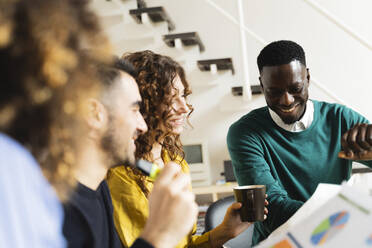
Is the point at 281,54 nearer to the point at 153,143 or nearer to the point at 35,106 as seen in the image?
the point at 153,143

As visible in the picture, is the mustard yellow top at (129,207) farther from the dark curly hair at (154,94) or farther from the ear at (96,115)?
the ear at (96,115)

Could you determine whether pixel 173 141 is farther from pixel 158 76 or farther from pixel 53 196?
pixel 53 196

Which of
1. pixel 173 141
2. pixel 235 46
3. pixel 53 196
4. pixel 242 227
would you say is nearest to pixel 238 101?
pixel 235 46

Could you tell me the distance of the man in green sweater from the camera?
136 centimetres

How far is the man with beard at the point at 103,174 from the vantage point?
0.64 meters

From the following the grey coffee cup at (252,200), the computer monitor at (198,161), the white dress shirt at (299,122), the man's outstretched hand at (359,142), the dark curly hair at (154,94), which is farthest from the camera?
the computer monitor at (198,161)

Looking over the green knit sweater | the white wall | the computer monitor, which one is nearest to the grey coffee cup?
→ the green knit sweater

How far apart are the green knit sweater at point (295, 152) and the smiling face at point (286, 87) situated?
0.11m

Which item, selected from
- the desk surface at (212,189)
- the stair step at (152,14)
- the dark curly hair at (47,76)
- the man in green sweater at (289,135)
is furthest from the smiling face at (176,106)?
the stair step at (152,14)

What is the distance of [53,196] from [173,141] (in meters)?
1.05

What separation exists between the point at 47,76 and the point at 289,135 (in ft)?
3.86

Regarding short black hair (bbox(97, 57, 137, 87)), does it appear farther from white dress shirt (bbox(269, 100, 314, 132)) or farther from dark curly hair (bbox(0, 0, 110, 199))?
white dress shirt (bbox(269, 100, 314, 132))

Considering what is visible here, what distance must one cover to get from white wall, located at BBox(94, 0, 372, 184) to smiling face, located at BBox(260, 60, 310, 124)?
1975 millimetres

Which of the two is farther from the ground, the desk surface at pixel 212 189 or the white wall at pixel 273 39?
the white wall at pixel 273 39
